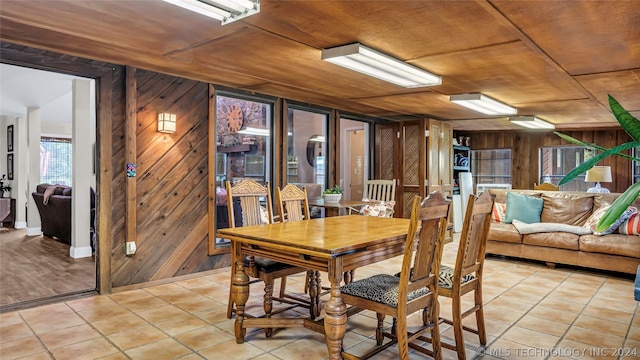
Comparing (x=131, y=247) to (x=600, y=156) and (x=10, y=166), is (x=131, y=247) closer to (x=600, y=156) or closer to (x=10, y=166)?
(x=600, y=156)

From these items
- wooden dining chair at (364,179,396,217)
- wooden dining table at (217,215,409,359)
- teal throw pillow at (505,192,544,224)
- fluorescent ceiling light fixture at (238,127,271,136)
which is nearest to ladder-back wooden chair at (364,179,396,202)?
wooden dining chair at (364,179,396,217)

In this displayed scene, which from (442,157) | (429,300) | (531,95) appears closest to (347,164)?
(442,157)

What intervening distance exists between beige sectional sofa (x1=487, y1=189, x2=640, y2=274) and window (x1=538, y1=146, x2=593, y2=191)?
11.1 feet

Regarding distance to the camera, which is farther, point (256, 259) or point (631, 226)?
point (631, 226)

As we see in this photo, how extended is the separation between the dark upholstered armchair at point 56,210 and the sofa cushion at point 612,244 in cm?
649

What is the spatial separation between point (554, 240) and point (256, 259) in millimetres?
4051

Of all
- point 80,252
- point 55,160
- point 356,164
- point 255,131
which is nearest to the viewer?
point 255,131

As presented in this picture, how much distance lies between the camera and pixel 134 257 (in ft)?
13.4

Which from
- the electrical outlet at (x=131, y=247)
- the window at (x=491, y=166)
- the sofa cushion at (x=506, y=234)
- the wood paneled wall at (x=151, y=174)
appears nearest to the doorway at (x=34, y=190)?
the electrical outlet at (x=131, y=247)

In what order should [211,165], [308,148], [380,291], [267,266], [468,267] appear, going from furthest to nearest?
[308,148] < [211,165] < [267,266] < [468,267] < [380,291]

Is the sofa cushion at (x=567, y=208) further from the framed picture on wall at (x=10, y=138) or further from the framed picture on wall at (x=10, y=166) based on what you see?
the framed picture on wall at (x=10, y=138)

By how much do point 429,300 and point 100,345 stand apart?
2.15 m

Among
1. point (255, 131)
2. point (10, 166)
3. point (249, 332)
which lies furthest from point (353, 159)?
point (10, 166)

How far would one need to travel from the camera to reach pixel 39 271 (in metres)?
4.72
